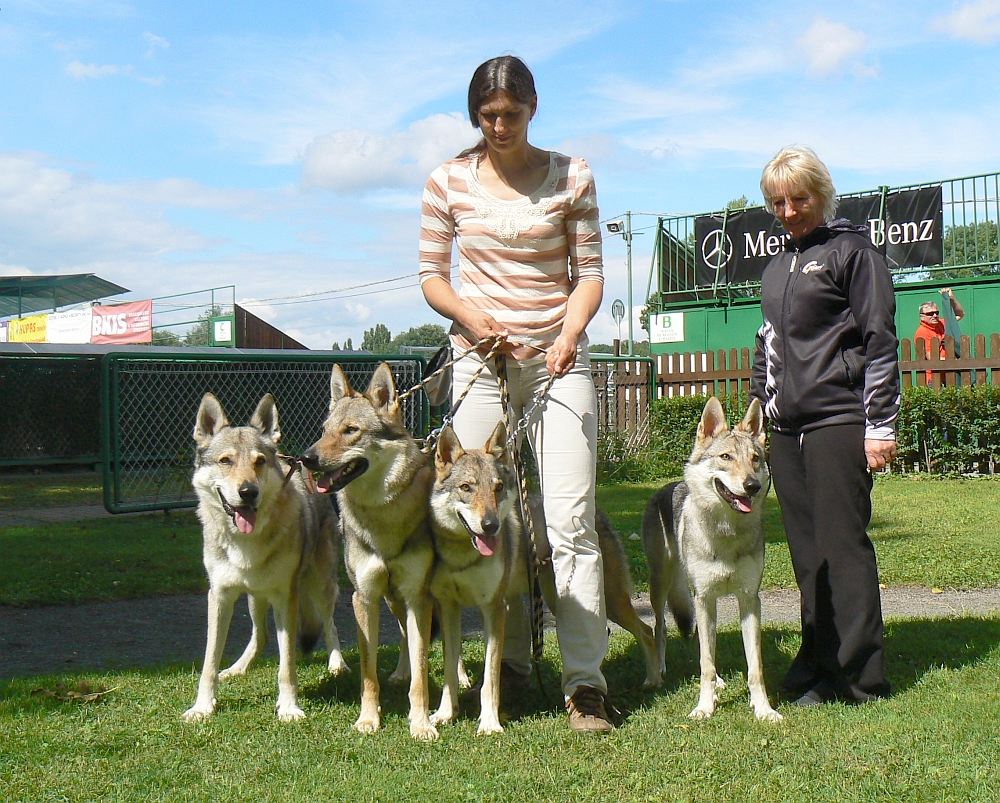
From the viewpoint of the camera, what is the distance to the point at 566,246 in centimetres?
413

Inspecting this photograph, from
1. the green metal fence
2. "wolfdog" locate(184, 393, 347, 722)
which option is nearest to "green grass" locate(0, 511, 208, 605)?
the green metal fence

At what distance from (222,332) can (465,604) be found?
27.0 meters

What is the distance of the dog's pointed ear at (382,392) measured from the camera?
4082 mm

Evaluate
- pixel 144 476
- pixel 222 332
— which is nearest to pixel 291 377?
pixel 144 476

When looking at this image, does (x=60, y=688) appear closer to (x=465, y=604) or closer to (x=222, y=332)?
Answer: (x=465, y=604)

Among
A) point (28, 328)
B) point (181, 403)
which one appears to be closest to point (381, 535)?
point (181, 403)

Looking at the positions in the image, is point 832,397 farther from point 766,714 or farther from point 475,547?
point 475,547

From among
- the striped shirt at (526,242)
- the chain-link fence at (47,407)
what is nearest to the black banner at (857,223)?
the chain-link fence at (47,407)

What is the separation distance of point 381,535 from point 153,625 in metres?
2.77

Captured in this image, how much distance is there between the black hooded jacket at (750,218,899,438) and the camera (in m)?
4.02

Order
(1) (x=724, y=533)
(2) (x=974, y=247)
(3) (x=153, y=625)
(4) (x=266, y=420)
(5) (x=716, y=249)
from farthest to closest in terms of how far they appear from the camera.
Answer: (5) (x=716, y=249) → (2) (x=974, y=247) → (3) (x=153, y=625) → (4) (x=266, y=420) → (1) (x=724, y=533)

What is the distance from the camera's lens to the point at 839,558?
4.23m

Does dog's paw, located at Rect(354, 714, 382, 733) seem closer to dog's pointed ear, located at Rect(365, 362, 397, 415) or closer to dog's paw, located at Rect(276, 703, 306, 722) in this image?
dog's paw, located at Rect(276, 703, 306, 722)

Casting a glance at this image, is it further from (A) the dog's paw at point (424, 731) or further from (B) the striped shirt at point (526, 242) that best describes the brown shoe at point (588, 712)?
(B) the striped shirt at point (526, 242)
